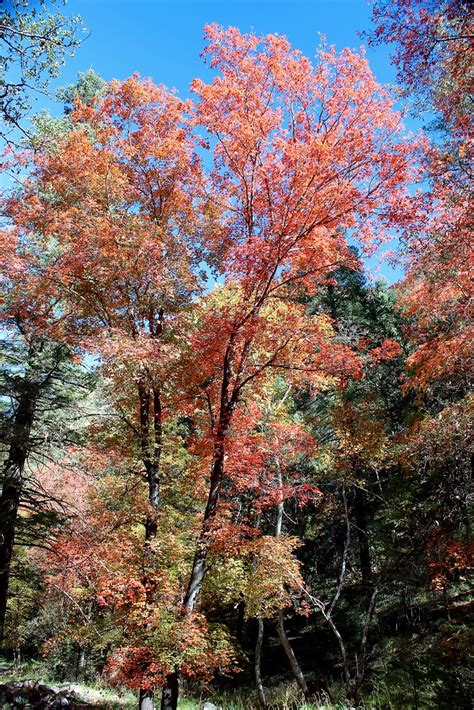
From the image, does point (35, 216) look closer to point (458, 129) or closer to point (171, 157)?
point (171, 157)

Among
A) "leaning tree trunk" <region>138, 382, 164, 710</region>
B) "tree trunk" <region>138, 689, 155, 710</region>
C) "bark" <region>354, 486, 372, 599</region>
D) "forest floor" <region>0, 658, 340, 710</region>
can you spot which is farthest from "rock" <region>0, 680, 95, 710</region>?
"bark" <region>354, 486, 372, 599</region>

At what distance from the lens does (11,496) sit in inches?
362

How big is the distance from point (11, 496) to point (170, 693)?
16.5 feet

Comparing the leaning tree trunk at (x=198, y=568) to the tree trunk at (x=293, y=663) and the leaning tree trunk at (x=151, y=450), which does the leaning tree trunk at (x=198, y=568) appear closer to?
the leaning tree trunk at (x=151, y=450)

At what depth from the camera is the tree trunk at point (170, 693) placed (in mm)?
6805

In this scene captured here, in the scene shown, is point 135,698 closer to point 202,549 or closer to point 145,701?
point 145,701

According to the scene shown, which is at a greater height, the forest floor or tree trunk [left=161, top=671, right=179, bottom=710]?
tree trunk [left=161, top=671, right=179, bottom=710]

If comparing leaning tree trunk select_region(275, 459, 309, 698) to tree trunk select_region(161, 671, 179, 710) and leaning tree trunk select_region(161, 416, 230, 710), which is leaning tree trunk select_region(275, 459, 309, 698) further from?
tree trunk select_region(161, 671, 179, 710)

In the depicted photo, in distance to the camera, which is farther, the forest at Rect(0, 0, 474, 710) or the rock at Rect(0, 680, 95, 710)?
the rock at Rect(0, 680, 95, 710)

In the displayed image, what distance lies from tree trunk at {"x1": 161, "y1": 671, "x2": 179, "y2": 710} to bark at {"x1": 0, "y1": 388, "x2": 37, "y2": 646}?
13.2ft

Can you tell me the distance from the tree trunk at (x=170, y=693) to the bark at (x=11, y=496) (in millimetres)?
4035

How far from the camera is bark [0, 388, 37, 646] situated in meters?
8.80

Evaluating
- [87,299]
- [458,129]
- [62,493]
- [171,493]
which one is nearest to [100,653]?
[62,493]

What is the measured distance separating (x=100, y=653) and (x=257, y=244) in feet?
59.4
